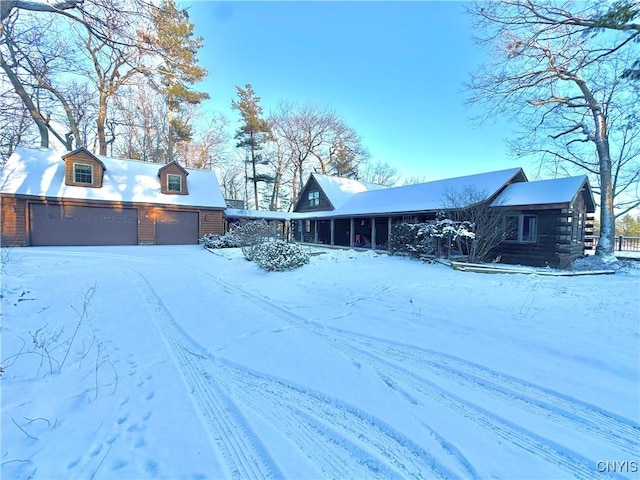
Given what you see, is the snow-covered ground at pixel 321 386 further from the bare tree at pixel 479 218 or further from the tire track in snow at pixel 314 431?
the bare tree at pixel 479 218

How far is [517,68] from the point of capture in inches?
490

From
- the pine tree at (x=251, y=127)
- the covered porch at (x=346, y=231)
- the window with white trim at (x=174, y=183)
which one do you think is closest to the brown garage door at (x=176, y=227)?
the window with white trim at (x=174, y=183)

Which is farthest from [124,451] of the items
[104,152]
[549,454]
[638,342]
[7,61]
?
[104,152]

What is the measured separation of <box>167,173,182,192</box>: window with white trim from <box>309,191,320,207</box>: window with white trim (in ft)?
32.2

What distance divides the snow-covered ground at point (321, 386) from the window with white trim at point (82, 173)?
14.5 metres

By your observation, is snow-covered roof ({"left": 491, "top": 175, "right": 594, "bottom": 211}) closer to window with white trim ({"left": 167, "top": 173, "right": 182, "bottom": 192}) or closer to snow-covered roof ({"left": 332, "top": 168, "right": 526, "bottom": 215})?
snow-covered roof ({"left": 332, "top": 168, "right": 526, "bottom": 215})

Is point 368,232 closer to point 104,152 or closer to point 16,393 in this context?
point 16,393

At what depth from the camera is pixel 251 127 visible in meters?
29.5

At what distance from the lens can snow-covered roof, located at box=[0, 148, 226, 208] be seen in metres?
15.8

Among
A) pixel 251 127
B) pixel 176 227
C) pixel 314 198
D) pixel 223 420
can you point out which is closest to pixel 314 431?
pixel 223 420

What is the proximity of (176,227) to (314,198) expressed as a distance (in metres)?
10.4

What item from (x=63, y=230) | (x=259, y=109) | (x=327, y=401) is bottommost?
(x=327, y=401)

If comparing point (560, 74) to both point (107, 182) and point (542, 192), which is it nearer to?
point (542, 192)

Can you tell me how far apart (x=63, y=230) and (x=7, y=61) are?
11.9 metres
